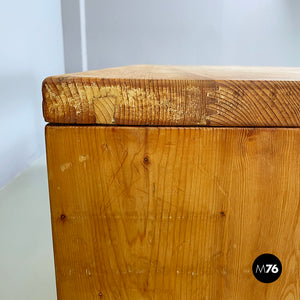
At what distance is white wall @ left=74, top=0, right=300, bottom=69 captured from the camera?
2.91 metres

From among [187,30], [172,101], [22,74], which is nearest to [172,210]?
[172,101]

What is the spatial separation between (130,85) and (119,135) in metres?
0.07

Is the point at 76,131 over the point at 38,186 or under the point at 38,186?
over

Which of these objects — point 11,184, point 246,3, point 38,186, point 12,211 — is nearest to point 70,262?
point 12,211

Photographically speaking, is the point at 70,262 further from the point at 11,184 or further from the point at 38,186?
the point at 11,184

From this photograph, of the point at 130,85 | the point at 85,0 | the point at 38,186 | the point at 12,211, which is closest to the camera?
the point at 130,85

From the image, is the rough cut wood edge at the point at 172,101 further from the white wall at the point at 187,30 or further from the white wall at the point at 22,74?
the white wall at the point at 187,30

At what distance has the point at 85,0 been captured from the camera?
9.46ft

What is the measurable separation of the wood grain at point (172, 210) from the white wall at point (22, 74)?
1.34m

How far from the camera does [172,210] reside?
51 centimetres

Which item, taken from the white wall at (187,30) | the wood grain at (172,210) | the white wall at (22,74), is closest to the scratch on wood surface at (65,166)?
the wood grain at (172,210)

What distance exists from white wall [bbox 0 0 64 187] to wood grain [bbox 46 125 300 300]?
4.40 feet

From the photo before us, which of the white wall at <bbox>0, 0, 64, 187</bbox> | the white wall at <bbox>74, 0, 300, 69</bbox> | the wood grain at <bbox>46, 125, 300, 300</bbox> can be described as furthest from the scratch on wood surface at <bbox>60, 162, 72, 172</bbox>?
the white wall at <bbox>74, 0, 300, 69</bbox>

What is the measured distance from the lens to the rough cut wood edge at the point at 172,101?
474 mm
